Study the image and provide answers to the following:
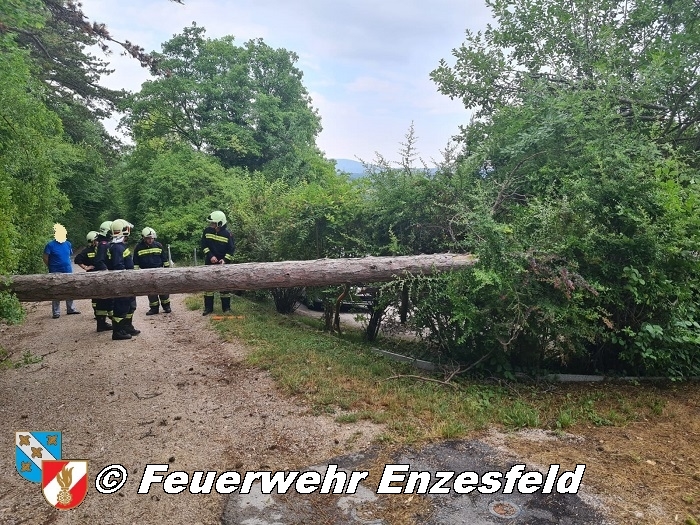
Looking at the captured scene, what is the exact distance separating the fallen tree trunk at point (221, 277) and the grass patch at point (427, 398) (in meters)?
1.16

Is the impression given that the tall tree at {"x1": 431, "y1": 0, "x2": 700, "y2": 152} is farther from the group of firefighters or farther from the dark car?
the group of firefighters

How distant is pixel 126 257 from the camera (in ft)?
27.7

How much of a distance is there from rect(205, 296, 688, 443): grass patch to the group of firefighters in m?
2.80

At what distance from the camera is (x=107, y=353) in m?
7.29

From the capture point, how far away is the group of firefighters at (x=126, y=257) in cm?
809

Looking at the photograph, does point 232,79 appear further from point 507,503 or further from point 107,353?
point 507,503

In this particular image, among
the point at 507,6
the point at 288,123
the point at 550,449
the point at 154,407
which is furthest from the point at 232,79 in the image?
the point at 550,449

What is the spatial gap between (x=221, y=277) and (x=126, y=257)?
9.85 ft

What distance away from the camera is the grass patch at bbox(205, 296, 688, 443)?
15.0ft

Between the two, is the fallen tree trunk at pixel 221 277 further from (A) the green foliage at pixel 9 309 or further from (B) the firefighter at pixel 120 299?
(B) the firefighter at pixel 120 299

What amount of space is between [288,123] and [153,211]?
10000 millimetres

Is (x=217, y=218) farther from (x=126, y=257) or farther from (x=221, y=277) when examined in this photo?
(x=221, y=277)

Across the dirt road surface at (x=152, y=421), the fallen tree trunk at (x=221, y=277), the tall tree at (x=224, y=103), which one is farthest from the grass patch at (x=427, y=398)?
the tall tree at (x=224, y=103)

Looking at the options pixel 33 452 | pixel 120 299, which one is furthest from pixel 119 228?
pixel 33 452
